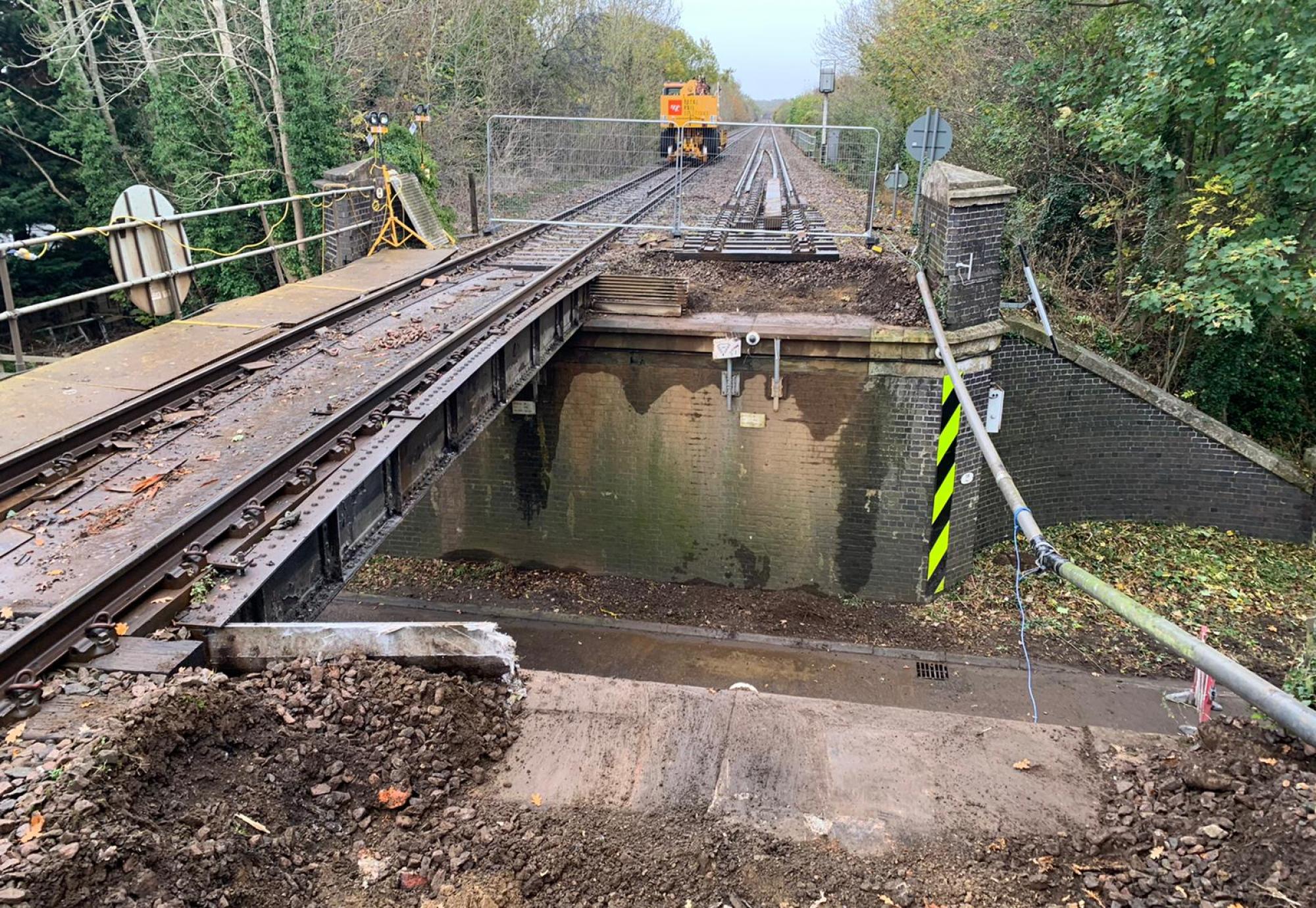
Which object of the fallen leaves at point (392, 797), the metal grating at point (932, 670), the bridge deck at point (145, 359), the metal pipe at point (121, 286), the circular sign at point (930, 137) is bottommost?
the metal grating at point (932, 670)

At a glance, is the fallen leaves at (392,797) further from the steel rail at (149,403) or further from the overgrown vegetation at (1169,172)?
the overgrown vegetation at (1169,172)

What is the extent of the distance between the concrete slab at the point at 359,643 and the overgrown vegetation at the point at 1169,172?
10064mm

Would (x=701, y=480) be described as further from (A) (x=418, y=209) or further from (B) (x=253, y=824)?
(B) (x=253, y=824)

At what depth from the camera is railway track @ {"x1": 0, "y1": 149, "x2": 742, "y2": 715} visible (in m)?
3.80

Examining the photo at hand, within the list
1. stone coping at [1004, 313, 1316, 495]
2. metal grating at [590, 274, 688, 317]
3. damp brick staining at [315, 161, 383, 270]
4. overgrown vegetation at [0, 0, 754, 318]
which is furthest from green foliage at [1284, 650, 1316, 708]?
overgrown vegetation at [0, 0, 754, 318]

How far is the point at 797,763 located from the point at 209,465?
3.98 m

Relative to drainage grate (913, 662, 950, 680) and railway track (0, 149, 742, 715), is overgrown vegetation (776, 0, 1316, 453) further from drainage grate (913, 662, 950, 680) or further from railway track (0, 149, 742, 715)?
railway track (0, 149, 742, 715)

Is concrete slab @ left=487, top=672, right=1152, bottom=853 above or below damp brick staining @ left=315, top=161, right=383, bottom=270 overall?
below

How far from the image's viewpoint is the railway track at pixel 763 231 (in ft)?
44.9

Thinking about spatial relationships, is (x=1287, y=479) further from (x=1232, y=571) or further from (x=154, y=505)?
(x=154, y=505)

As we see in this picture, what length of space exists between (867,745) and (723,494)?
7895 millimetres

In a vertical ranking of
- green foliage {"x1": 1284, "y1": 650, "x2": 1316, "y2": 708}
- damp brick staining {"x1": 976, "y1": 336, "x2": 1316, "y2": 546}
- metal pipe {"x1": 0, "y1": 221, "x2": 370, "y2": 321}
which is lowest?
damp brick staining {"x1": 976, "y1": 336, "x2": 1316, "y2": 546}

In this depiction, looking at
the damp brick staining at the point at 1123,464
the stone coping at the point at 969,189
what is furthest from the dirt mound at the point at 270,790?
the damp brick staining at the point at 1123,464

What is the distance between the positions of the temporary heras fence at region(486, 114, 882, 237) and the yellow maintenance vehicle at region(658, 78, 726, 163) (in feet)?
19.3
